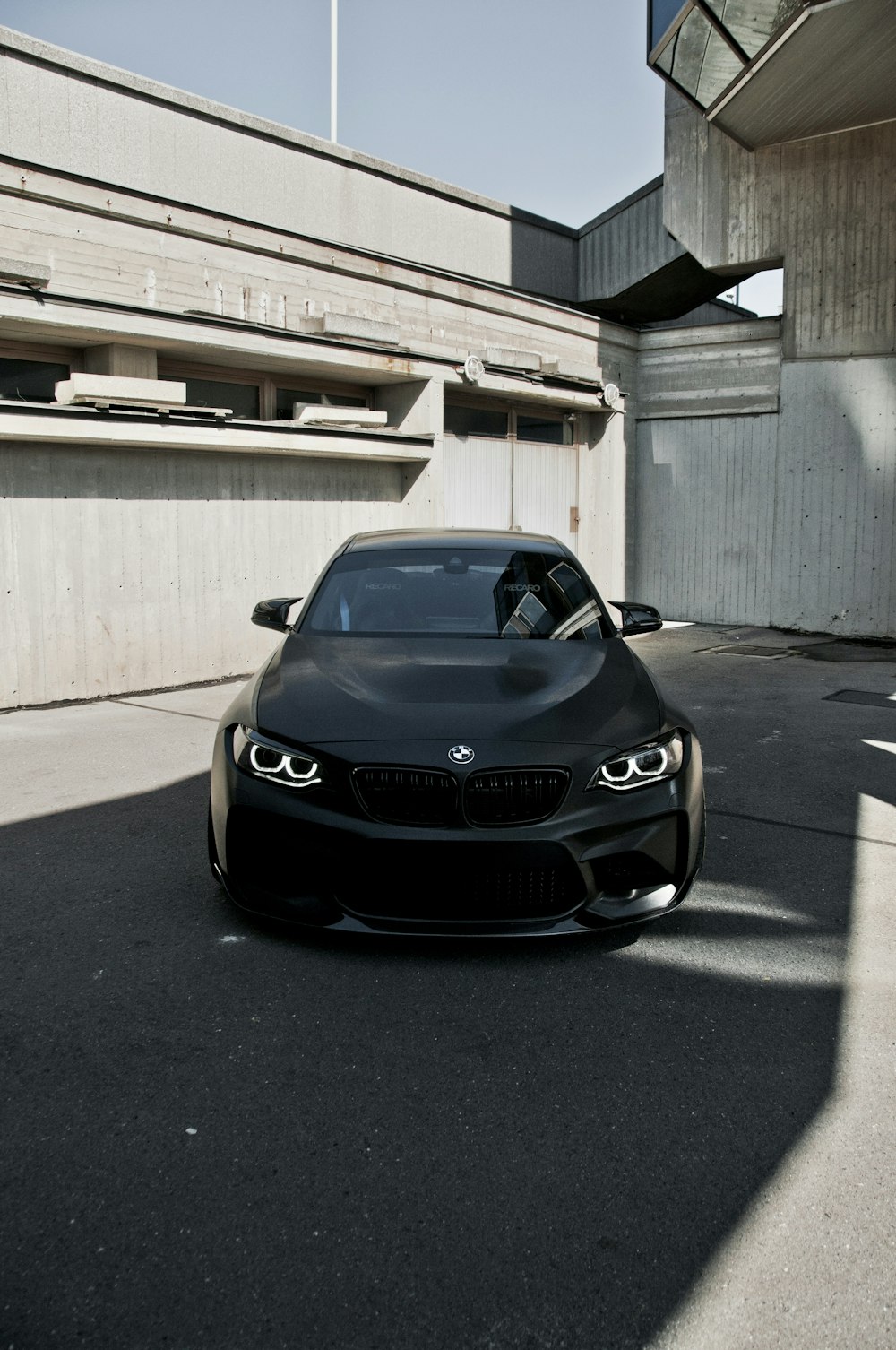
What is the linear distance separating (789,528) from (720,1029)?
12.0 m

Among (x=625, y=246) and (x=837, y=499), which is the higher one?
(x=625, y=246)

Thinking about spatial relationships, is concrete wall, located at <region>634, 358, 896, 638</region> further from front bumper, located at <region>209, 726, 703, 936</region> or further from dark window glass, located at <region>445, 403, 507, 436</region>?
front bumper, located at <region>209, 726, 703, 936</region>

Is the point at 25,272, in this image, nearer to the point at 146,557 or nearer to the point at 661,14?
the point at 146,557

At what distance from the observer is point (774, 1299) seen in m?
2.20

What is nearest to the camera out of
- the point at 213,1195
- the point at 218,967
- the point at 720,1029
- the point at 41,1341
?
the point at 41,1341

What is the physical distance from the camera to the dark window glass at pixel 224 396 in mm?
10398

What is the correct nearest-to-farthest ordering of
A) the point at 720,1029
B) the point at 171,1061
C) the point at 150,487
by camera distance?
1. the point at 171,1061
2. the point at 720,1029
3. the point at 150,487

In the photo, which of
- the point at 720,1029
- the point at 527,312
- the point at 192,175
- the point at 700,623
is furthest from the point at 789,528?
the point at 720,1029

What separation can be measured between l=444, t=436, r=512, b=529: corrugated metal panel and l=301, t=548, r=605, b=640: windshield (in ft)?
24.1

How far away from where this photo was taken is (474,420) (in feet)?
43.5

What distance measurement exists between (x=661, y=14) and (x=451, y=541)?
8.99 metres

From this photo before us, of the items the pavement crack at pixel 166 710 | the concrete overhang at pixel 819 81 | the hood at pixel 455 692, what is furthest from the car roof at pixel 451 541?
the concrete overhang at pixel 819 81

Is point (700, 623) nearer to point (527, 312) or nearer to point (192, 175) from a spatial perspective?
point (527, 312)

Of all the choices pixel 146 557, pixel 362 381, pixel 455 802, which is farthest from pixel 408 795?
pixel 362 381
